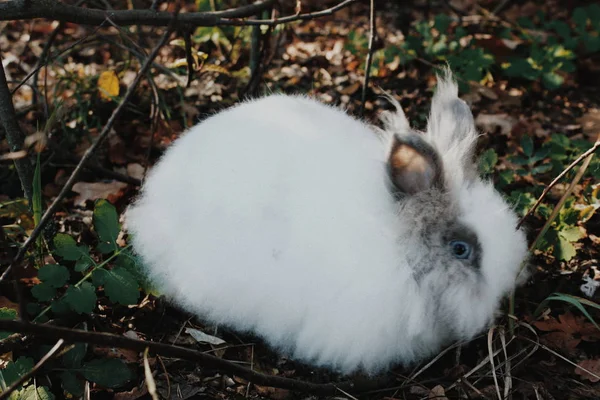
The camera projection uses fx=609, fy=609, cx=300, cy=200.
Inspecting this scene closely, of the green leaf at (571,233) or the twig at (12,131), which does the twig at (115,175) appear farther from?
the green leaf at (571,233)

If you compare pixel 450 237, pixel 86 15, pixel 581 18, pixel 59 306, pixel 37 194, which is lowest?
A: pixel 59 306

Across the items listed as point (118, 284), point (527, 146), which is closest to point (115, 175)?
point (118, 284)

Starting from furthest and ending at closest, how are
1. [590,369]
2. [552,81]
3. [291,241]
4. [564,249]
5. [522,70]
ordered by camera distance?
[522,70] < [552,81] < [564,249] < [590,369] < [291,241]

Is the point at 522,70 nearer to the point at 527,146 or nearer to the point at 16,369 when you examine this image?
the point at 527,146

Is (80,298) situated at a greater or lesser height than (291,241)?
lesser

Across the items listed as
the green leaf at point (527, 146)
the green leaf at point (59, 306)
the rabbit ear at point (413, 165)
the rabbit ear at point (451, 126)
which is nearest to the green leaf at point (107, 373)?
the green leaf at point (59, 306)

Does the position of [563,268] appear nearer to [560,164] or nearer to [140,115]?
[560,164]

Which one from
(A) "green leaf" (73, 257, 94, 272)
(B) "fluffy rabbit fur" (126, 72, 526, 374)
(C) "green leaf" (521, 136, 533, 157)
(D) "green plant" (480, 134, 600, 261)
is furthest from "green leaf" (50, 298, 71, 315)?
(C) "green leaf" (521, 136, 533, 157)
